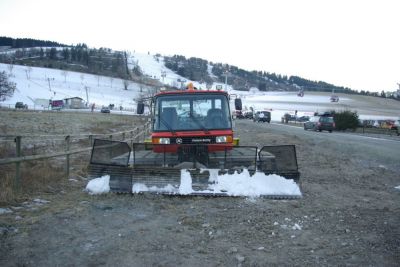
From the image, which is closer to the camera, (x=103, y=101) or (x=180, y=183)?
(x=180, y=183)

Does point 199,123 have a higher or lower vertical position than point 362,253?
higher

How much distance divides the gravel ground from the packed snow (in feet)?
0.67

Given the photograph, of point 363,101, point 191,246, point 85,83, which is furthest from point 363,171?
point 85,83

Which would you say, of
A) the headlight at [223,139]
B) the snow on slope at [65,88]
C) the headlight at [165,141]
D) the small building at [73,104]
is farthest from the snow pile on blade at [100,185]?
the snow on slope at [65,88]

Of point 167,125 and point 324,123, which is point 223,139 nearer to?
point 167,125

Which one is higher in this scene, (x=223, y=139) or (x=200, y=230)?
(x=223, y=139)

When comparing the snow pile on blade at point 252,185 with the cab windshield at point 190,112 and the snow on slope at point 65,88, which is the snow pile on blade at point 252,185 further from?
the snow on slope at point 65,88

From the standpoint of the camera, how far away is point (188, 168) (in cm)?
886

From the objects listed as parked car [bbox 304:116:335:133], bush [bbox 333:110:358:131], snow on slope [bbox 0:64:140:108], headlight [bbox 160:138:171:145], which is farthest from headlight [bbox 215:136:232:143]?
snow on slope [bbox 0:64:140:108]

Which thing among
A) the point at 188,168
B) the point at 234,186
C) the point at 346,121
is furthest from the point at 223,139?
the point at 346,121

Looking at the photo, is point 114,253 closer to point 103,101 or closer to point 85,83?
point 103,101

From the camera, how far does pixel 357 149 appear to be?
20578 millimetres

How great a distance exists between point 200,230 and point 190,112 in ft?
14.9

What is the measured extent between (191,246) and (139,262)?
35.0 inches
